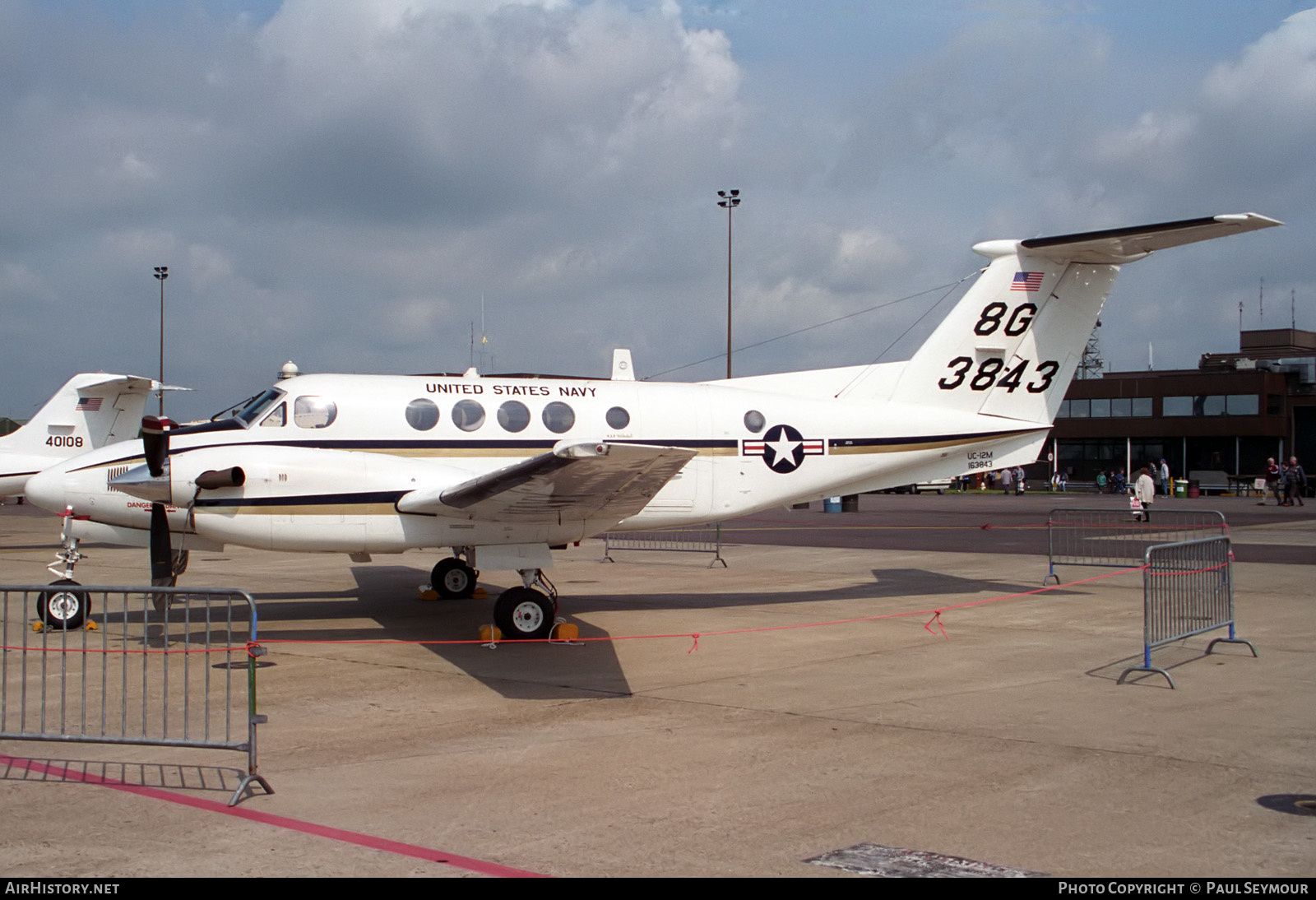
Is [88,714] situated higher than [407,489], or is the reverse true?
[407,489]

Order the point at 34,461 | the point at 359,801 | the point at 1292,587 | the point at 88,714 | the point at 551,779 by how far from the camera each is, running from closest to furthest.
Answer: the point at 359,801, the point at 551,779, the point at 88,714, the point at 1292,587, the point at 34,461

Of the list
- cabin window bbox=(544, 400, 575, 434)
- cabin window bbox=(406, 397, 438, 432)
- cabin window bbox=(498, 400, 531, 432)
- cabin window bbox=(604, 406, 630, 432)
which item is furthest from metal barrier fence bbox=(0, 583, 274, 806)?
cabin window bbox=(604, 406, 630, 432)

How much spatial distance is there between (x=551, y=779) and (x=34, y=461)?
65.4 feet

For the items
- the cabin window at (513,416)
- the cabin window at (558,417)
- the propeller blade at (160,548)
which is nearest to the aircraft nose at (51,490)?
the propeller blade at (160,548)

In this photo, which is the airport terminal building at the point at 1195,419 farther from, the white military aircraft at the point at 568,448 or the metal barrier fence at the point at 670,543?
the white military aircraft at the point at 568,448

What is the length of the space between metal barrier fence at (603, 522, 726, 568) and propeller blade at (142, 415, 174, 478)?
400 inches

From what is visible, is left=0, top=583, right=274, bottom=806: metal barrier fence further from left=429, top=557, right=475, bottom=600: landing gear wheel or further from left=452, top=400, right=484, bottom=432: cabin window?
left=452, top=400, right=484, bottom=432: cabin window

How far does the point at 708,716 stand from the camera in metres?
8.13

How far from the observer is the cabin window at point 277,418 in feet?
39.0

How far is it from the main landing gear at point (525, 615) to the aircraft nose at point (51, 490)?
5.07 m

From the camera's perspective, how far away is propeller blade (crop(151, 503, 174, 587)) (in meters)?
11.2

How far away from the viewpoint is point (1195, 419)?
217ft

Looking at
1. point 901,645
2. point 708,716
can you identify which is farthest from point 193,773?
point 901,645

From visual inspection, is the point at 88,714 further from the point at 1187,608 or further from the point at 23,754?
the point at 1187,608
